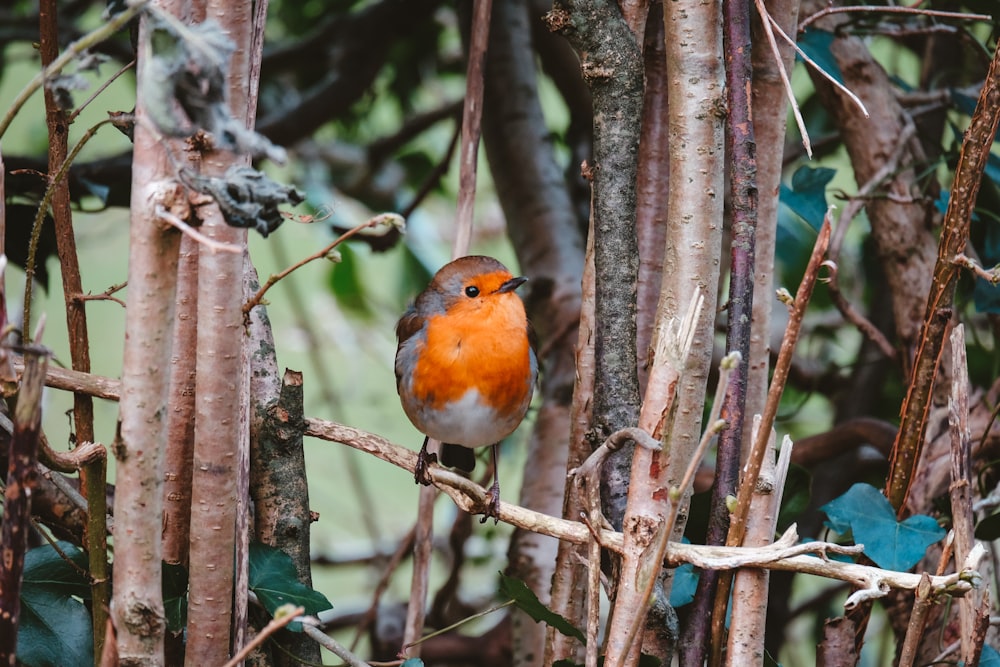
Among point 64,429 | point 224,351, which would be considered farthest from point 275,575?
point 64,429

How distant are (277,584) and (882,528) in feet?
3.33

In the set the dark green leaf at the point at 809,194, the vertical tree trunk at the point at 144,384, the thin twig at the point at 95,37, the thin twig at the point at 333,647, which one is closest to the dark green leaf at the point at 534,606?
the thin twig at the point at 333,647

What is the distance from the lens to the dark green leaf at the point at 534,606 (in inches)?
61.5

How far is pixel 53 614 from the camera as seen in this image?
154cm

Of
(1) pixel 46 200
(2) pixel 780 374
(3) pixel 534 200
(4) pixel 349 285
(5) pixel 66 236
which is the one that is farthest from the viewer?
(4) pixel 349 285

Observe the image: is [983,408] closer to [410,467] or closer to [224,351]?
[410,467]

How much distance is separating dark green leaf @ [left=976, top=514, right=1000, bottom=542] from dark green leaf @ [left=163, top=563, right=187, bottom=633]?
141 cm

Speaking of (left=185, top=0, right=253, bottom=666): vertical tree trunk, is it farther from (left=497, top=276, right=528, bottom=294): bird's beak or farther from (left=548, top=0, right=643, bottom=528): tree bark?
(left=497, top=276, right=528, bottom=294): bird's beak

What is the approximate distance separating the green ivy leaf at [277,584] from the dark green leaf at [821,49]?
154cm

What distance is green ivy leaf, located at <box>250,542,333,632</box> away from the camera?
5.17ft

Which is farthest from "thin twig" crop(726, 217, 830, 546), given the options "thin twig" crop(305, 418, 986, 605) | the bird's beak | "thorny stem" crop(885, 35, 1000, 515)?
the bird's beak

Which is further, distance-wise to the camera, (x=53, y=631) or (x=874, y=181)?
(x=874, y=181)

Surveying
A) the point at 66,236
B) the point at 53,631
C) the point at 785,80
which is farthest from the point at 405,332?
the point at 785,80

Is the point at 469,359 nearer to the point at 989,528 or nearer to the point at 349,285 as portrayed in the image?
the point at 989,528
